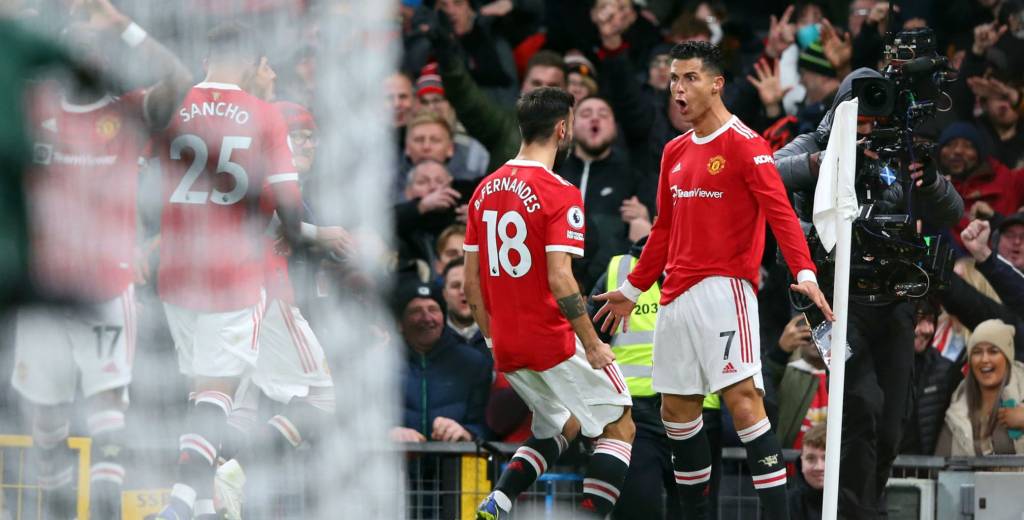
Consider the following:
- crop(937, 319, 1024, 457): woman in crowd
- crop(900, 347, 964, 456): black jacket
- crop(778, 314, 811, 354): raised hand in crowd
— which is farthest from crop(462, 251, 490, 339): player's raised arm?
crop(937, 319, 1024, 457): woman in crowd

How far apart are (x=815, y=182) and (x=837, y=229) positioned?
0.91 metres

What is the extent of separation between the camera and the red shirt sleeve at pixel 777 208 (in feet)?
15.3

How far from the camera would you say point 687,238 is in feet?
16.0

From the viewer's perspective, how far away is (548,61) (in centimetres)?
799

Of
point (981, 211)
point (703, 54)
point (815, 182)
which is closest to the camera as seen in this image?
point (703, 54)

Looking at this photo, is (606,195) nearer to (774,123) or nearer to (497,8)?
(774,123)

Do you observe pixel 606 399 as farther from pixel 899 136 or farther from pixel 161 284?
pixel 161 284

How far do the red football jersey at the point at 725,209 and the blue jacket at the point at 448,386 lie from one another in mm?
1807

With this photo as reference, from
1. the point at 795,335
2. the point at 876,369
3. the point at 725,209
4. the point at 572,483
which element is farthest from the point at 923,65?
the point at 572,483

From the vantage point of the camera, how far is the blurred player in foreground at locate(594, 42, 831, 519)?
475 centimetres

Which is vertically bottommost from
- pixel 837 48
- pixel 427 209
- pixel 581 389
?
pixel 581 389

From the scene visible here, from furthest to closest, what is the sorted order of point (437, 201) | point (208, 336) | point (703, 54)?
point (437, 201), point (703, 54), point (208, 336)

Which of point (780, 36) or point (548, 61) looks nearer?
point (548, 61)

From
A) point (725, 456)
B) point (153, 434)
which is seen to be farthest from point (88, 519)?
point (725, 456)
